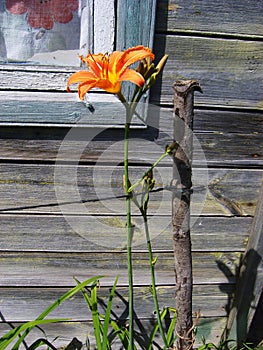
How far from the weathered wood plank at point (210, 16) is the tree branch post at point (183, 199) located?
0.33m

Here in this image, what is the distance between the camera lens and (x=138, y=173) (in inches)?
47.6

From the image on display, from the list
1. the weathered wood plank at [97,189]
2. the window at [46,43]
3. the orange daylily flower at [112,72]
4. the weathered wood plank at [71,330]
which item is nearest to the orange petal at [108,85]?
the orange daylily flower at [112,72]

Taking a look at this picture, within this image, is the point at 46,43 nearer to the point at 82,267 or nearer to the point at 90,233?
the point at 90,233

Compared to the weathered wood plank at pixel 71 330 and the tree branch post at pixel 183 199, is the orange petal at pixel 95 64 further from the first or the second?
the weathered wood plank at pixel 71 330

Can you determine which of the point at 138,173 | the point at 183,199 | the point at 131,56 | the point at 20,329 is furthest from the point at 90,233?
the point at 131,56

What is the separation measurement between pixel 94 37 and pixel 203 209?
2.02ft

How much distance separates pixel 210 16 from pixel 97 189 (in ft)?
1.88

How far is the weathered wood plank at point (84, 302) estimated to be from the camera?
1.36 meters

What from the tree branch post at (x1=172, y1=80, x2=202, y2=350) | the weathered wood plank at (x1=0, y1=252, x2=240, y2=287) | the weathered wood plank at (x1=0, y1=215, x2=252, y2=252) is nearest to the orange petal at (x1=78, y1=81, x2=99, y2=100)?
the tree branch post at (x1=172, y1=80, x2=202, y2=350)

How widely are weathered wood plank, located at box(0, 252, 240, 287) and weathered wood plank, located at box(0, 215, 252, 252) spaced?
A: 29 millimetres

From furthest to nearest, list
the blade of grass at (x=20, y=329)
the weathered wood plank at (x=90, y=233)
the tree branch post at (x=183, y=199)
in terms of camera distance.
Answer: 1. the weathered wood plank at (x=90, y=233)
2. the blade of grass at (x=20, y=329)
3. the tree branch post at (x=183, y=199)

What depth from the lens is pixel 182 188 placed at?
85 cm

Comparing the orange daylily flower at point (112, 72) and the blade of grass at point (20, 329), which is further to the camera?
the blade of grass at point (20, 329)

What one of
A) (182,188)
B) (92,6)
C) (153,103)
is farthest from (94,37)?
(182,188)
